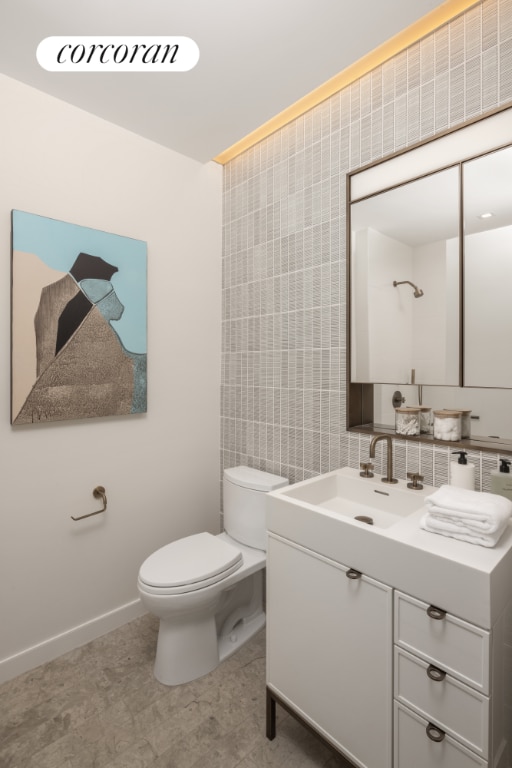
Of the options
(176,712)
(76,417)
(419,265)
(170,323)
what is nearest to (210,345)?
(170,323)

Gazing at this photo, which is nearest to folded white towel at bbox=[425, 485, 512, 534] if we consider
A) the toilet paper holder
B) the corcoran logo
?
the toilet paper holder

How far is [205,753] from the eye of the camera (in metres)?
1.37

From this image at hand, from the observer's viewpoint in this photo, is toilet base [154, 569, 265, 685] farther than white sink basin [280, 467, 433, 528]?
Yes

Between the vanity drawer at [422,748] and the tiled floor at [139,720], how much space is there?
1.35ft

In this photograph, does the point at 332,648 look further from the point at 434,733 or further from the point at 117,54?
the point at 117,54

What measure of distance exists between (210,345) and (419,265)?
127cm

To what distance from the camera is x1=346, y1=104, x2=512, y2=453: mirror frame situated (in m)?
1.35

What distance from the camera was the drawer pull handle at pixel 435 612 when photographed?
97 centimetres

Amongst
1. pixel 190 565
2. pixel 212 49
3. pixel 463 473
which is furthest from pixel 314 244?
pixel 190 565

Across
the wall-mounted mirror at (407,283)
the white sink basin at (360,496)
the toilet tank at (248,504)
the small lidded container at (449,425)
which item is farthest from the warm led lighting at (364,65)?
the toilet tank at (248,504)

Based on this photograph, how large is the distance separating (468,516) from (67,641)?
1.85 metres

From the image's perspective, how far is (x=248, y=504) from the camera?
6.52 ft

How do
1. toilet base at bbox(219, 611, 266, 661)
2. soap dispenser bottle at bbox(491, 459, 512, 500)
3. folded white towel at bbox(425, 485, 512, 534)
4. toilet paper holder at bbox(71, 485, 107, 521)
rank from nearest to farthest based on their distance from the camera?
folded white towel at bbox(425, 485, 512, 534), soap dispenser bottle at bbox(491, 459, 512, 500), toilet base at bbox(219, 611, 266, 661), toilet paper holder at bbox(71, 485, 107, 521)

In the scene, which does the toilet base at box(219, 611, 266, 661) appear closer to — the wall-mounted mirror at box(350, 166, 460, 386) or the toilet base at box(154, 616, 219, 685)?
the toilet base at box(154, 616, 219, 685)
